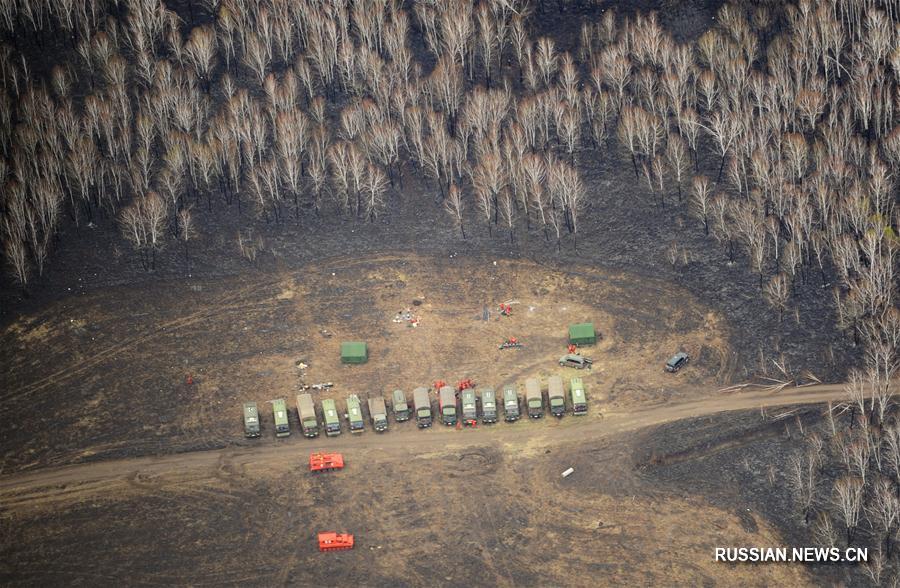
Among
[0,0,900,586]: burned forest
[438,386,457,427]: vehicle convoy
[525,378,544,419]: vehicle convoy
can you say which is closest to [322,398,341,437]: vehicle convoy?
[0,0,900,586]: burned forest

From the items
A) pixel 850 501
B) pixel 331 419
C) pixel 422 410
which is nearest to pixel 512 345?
pixel 422 410

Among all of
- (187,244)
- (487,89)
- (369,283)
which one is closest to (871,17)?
(487,89)

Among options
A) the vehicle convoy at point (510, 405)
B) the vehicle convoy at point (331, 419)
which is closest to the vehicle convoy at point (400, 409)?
the vehicle convoy at point (331, 419)

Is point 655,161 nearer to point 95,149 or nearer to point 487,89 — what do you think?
point 487,89

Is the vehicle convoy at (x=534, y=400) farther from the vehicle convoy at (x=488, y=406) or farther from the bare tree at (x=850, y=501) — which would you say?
the bare tree at (x=850, y=501)

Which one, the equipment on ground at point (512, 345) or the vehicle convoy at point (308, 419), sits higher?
the equipment on ground at point (512, 345)

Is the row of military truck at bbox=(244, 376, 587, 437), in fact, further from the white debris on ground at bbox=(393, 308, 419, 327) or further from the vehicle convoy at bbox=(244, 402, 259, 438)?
the white debris on ground at bbox=(393, 308, 419, 327)

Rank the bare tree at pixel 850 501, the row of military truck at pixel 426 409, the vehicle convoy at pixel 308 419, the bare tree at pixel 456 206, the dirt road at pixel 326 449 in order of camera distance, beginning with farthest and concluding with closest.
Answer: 1. the bare tree at pixel 456 206
2. the row of military truck at pixel 426 409
3. the vehicle convoy at pixel 308 419
4. the dirt road at pixel 326 449
5. the bare tree at pixel 850 501
